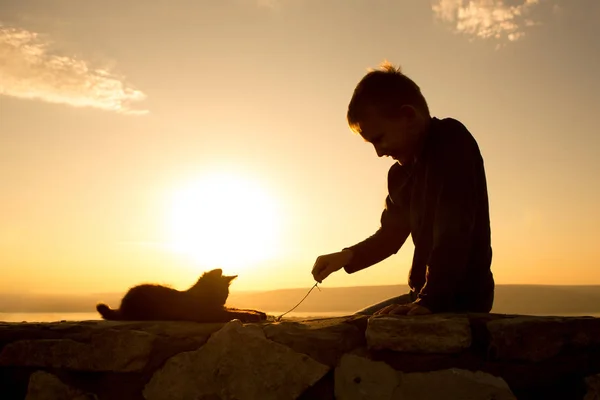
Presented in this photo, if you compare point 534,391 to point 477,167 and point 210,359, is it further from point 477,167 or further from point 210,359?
point 210,359

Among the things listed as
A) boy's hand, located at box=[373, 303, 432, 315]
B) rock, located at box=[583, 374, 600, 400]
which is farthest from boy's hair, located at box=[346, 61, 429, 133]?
rock, located at box=[583, 374, 600, 400]

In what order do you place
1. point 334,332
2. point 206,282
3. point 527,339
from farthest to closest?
1. point 206,282
2. point 334,332
3. point 527,339

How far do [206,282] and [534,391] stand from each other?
6.54ft

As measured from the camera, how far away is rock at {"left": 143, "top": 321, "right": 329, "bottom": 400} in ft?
7.64

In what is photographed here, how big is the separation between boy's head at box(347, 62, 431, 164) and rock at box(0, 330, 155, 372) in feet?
5.68

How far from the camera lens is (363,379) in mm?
2307

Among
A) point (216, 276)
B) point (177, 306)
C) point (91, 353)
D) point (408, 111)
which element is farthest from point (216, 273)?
point (408, 111)

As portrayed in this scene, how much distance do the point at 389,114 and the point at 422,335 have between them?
1.38 metres

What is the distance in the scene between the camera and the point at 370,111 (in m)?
3.10

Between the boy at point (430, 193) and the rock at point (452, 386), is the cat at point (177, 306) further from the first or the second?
the rock at point (452, 386)

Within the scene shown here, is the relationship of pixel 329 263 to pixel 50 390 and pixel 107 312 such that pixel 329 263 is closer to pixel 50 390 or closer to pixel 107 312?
pixel 107 312

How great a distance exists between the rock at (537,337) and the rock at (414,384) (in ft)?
0.50

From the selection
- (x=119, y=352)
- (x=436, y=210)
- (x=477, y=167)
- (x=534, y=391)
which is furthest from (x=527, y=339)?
(x=119, y=352)

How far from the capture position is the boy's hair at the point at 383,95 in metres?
3.09
